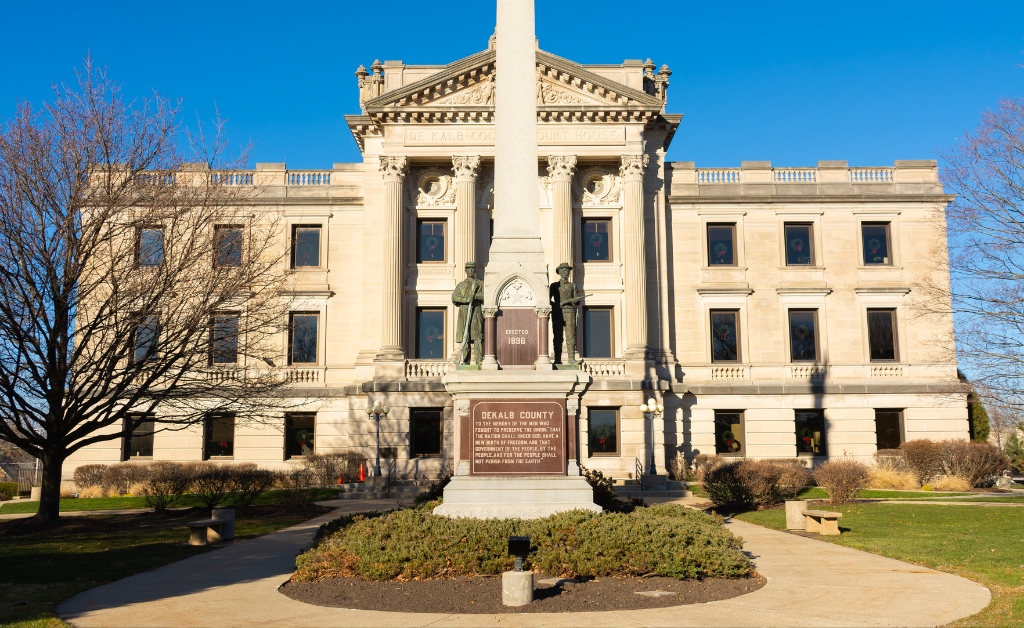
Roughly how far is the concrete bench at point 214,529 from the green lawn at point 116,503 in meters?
10.2

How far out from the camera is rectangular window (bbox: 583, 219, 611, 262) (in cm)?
4309

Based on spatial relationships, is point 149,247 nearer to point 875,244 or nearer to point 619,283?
point 619,283

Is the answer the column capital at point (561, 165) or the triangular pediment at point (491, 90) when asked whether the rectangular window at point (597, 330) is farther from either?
the triangular pediment at point (491, 90)

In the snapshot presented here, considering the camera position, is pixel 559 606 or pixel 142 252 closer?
pixel 559 606

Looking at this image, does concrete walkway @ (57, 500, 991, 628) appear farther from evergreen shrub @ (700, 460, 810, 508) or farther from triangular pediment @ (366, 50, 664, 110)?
triangular pediment @ (366, 50, 664, 110)

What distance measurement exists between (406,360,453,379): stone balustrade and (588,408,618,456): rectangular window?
7.27 m

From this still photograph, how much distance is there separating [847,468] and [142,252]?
22.0 m

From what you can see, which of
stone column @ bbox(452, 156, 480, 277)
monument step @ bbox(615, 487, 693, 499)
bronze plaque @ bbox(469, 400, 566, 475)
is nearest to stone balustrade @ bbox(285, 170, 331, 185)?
stone column @ bbox(452, 156, 480, 277)

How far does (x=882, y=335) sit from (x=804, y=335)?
3902 millimetres

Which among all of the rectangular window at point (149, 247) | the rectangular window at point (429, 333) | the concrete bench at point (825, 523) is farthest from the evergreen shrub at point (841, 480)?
the rectangular window at point (149, 247)

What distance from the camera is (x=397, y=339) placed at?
4012 cm

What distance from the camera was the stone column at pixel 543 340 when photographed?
15.2 m

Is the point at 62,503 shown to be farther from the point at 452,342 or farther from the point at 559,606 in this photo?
the point at 559,606

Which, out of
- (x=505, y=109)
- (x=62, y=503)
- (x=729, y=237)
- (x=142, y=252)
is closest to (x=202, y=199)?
(x=142, y=252)
